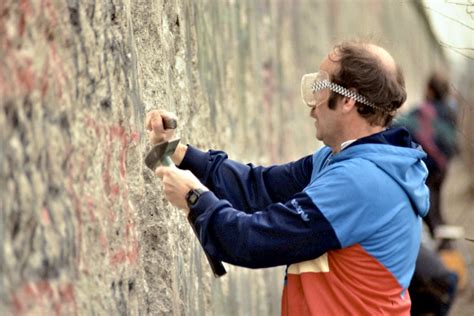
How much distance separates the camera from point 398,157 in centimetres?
359

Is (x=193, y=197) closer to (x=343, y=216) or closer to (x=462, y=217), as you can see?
(x=343, y=216)

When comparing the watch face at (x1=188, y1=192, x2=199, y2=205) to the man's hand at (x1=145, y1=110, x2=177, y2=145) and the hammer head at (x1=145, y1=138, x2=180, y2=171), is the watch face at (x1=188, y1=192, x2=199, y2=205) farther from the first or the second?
the man's hand at (x1=145, y1=110, x2=177, y2=145)

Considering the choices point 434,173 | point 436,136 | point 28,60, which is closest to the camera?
point 28,60

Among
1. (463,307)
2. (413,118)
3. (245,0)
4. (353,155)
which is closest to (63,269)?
(353,155)

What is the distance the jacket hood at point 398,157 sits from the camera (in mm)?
3555

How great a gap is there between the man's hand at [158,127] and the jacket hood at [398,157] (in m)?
0.55

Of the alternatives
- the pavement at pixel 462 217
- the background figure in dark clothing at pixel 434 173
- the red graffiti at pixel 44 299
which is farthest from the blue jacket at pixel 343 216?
the pavement at pixel 462 217

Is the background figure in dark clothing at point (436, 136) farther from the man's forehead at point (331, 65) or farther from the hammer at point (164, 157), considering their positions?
the hammer at point (164, 157)

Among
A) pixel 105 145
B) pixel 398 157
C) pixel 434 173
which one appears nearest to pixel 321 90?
pixel 398 157

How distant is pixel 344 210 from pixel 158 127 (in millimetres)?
683

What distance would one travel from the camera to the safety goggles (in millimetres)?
3648

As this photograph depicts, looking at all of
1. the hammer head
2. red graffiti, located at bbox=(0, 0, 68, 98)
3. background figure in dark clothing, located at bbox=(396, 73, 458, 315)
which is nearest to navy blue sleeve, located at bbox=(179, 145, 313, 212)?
the hammer head

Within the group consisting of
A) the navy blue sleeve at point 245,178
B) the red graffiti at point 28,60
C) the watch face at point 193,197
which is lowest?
the navy blue sleeve at point 245,178

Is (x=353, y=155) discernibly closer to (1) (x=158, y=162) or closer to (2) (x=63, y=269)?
(1) (x=158, y=162)
